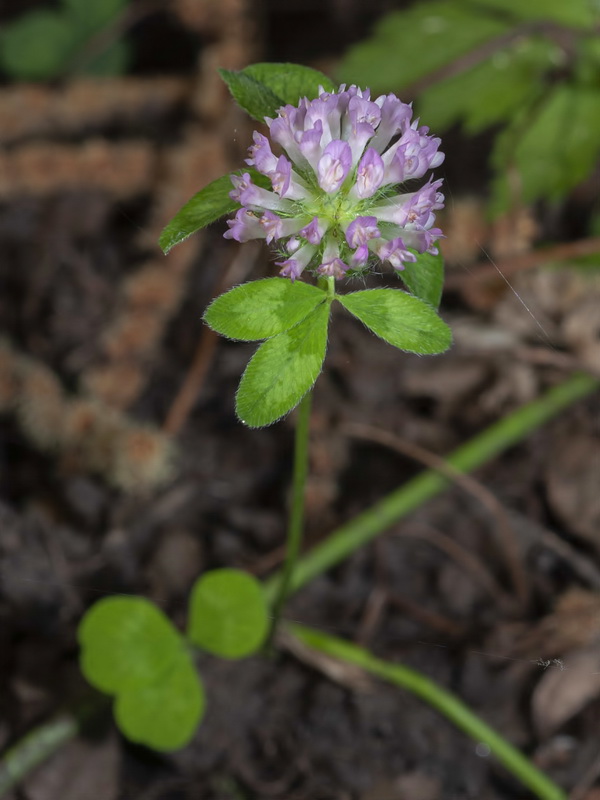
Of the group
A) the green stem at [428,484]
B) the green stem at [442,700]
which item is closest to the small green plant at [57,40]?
the green stem at [428,484]

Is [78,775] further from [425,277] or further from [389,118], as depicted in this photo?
[389,118]

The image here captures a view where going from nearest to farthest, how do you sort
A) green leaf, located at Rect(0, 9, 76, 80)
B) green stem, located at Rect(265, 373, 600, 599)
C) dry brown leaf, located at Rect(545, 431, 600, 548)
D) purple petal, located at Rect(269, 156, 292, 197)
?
purple petal, located at Rect(269, 156, 292, 197)
green stem, located at Rect(265, 373, 600, 599)
dry brown leaf, located at Rect(545, 431, 600, 548)
green leaf, located at Rect(0, 9, 76, 80)

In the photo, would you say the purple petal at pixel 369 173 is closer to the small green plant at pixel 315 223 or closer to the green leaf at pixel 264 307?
the small green plant at pixel 315 223

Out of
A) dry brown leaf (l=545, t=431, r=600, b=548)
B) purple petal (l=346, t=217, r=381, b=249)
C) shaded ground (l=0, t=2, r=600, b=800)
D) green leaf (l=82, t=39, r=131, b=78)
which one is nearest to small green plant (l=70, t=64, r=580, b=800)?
purple petal (l=346, t=217, r=381, b=249)

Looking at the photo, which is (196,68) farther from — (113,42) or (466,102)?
(466,102)

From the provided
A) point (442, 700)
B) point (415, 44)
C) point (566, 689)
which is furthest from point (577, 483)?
point (415, 44)

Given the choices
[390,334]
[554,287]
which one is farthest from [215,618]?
[554,287]

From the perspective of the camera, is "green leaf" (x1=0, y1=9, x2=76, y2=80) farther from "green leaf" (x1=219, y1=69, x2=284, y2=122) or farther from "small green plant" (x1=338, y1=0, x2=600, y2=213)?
"green leaf" (x1=219, y1=69, x2=284, y2=122)
